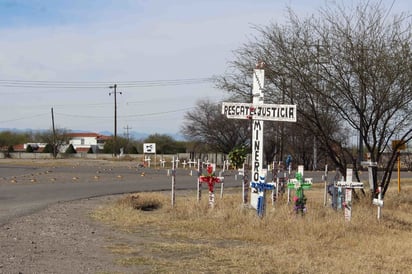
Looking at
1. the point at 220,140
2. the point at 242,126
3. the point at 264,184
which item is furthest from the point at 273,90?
the point at 220,140

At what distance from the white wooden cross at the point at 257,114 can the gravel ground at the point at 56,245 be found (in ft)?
11.2

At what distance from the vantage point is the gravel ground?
7500 millimetres

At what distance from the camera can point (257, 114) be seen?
12.8 meters

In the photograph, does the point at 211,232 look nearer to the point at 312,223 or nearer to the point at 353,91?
the point at 312,223

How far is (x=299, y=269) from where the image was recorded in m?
7.50

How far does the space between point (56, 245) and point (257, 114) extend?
5.38 metres

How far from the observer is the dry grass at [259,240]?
25.6 ft

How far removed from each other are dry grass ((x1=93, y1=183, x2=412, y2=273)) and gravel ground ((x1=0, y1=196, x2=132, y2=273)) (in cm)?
36

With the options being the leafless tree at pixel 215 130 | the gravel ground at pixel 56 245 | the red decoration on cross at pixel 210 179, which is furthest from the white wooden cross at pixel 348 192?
the leafless tree at pixel 215 130

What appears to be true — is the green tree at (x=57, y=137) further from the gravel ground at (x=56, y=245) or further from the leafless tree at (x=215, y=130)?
the gravel ground at (x=56, y=245)

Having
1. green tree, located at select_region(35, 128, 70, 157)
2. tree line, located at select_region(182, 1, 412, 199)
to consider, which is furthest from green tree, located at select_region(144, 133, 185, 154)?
tree line, located at select_region(182, 1, 412, 199)

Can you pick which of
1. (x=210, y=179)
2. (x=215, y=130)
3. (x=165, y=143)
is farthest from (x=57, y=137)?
(x=210, y=179)

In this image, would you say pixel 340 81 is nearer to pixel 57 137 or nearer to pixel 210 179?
pixel 210 179

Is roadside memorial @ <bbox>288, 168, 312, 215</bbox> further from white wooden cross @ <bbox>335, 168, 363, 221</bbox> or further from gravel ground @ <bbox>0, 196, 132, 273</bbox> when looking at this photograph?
gravel ground @ <bbox>0, 196, 132, 273</bbox>
